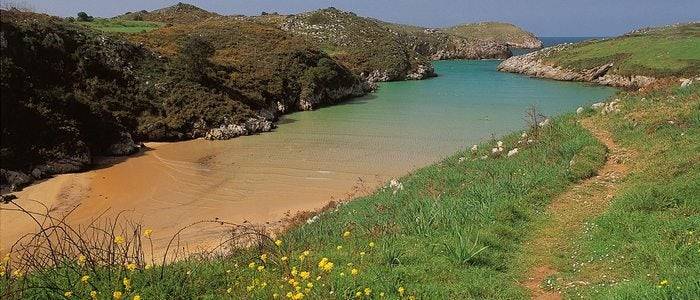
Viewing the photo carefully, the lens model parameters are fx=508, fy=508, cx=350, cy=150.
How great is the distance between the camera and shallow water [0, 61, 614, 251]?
68.4 feet

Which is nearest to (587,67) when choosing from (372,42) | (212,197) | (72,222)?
(372,42)

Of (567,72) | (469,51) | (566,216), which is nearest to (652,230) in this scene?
(566,216)

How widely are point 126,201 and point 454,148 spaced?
17836mm

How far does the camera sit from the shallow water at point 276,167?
20.8 m

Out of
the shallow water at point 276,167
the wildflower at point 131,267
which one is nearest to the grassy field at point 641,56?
the shallow water at point 276,167

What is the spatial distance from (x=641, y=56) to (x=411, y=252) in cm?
7153

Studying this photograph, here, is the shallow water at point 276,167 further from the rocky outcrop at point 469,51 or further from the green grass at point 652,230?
the rocky outcrop at point 469,51

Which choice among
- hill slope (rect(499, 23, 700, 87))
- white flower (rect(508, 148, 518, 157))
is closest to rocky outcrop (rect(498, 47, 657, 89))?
hill slope (rect(499, 23, 700, 87))

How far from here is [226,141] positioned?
1353 inches

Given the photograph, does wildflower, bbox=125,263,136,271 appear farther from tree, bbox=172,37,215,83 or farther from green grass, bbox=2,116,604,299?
tree, bbox=172,37,215,83

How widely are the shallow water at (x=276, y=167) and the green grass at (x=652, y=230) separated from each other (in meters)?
11.9

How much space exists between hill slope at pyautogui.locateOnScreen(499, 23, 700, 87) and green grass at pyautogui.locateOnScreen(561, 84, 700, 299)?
4003 centimetres

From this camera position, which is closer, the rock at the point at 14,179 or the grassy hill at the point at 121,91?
the rock at the point at 14,179

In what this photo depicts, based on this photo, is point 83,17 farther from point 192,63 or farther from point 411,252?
point 411,252
